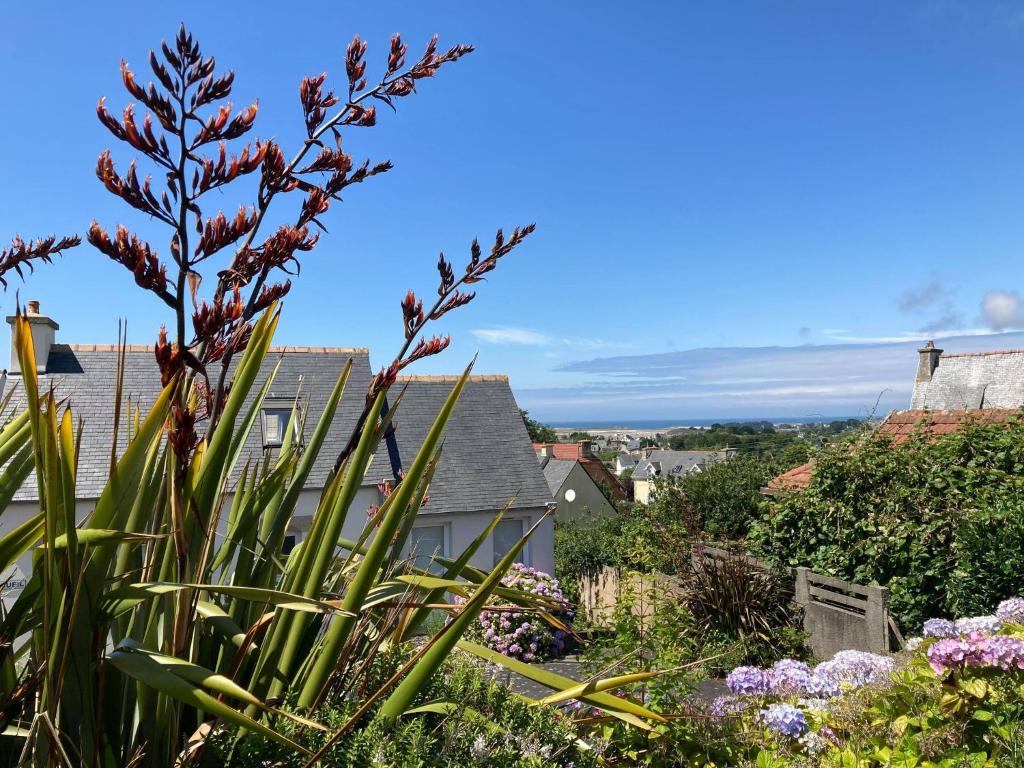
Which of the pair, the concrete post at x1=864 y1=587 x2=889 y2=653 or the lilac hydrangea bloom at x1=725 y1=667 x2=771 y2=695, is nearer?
the lilac hydrangea bloom at x1=725 y1=667 x2=771 y2=695

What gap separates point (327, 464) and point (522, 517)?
3.98m

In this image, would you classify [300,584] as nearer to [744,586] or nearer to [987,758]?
[987,758]

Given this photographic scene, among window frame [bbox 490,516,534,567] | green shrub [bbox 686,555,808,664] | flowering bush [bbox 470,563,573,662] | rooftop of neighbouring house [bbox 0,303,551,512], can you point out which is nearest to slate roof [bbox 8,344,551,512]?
rooftop of neighbouring house [bbox 0,303,551,512]

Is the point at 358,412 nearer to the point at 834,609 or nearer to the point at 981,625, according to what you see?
the point at 834,609

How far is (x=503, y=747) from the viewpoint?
5.53ft

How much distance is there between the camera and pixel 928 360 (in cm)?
2175

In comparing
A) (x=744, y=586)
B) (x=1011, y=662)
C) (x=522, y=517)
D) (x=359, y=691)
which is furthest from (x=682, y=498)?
(x=359, y=691)

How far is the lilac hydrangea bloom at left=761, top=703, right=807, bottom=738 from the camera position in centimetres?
242

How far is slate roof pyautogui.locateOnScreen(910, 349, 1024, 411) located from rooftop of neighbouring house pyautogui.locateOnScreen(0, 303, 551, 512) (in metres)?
11.7

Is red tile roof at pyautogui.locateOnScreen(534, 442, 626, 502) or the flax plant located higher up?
the flax plant

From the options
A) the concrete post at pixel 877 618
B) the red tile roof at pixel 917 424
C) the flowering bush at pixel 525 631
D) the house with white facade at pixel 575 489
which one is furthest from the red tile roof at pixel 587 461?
the concrete post at pixel 877 618

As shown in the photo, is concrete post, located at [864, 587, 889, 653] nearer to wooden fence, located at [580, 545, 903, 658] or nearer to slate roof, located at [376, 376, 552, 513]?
wooden fence, located at [580, 545, 903, 658]

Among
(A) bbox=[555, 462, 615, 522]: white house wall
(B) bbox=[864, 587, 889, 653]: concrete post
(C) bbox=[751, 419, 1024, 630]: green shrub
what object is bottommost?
(A) bbox=[555, 462, 615, 522]: white house wall

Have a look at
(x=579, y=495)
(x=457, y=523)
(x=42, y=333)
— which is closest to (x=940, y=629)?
(x=457, y=523)
